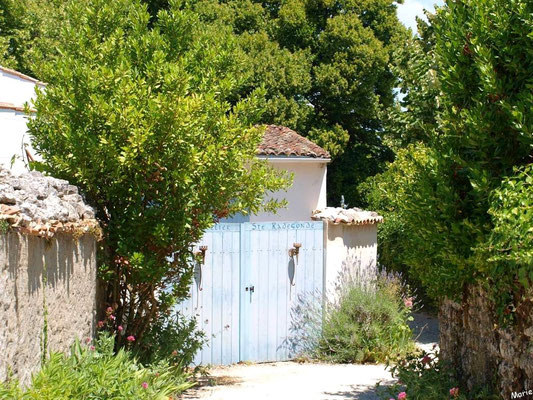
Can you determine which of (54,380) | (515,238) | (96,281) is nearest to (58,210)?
(54,380)

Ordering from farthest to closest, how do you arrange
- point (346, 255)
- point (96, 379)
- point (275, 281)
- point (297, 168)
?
point (297, 168), point (346, 255), point (275, 281), point (96, 379)

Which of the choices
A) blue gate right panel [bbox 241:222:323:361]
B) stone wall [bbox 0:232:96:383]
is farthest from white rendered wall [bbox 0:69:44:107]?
stone wall [bbox 0:232:96:383]

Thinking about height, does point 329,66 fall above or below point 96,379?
above

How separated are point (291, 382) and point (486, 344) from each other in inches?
151

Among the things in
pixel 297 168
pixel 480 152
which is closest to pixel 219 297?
pixel 480 152

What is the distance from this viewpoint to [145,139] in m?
8.12

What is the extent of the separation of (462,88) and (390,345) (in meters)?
6.21

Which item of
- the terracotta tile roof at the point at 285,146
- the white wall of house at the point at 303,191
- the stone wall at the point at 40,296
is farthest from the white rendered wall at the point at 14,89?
the white wall of house at the point at 303,191

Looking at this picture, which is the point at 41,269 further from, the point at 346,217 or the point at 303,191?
the point at 303,191

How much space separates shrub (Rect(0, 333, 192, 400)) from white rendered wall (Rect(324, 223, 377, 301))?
465 cm

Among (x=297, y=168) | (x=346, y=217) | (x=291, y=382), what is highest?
(x=297, y=168)

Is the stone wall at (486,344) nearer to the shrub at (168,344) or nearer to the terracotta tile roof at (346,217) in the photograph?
the shrub at (168,344)

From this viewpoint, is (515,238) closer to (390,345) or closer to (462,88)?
(462,88)

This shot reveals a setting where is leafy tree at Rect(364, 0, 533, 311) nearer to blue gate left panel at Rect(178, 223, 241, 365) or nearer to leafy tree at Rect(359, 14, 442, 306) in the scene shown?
blue gate left panel at Rect(178, 223, 241, 365)
